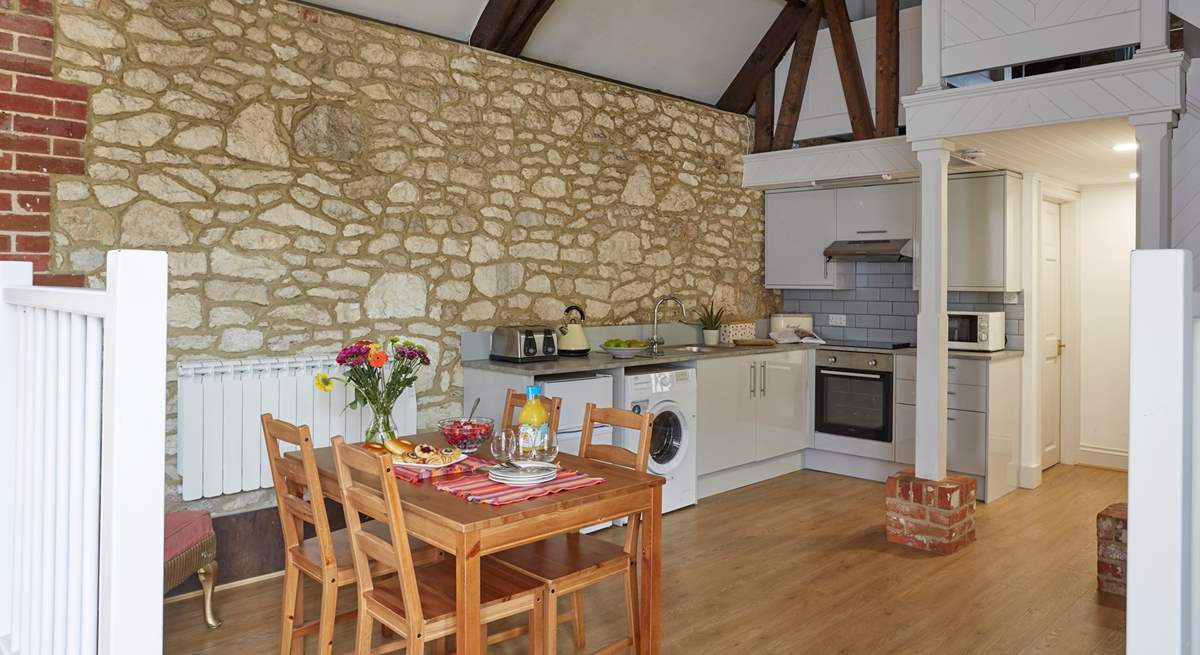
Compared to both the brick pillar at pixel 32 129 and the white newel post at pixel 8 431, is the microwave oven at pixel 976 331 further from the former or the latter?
the white newel post at pixel 8 431

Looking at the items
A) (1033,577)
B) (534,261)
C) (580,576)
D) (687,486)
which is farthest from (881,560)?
(534,261)

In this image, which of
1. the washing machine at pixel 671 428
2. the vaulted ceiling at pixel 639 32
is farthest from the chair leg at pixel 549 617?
the vaulted ceiling at pixel 639 32

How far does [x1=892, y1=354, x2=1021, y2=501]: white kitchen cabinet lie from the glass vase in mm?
3519

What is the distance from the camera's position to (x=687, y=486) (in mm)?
5211

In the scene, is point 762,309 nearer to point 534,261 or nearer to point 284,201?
point 534,261

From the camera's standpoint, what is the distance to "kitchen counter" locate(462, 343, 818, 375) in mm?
4414

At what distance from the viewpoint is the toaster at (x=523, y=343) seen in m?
4.61

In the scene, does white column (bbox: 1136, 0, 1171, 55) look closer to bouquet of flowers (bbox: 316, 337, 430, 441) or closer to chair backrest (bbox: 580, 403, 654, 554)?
chair backrest (bbox: 580, 403, 654, 554)

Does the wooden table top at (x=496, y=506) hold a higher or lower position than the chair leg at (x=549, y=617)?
higher

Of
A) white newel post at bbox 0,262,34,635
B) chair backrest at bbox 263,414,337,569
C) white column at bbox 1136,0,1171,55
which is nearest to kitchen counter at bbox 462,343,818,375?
chair backrest at bbox 263,414,337,569

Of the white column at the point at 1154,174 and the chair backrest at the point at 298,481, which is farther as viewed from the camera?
the white column at the point at 1154,174

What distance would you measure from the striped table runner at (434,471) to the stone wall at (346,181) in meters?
1.56

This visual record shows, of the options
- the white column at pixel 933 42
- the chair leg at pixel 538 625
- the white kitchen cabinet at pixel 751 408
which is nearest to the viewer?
the chair leg at pixel 538 625

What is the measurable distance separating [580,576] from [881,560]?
2222 mm
